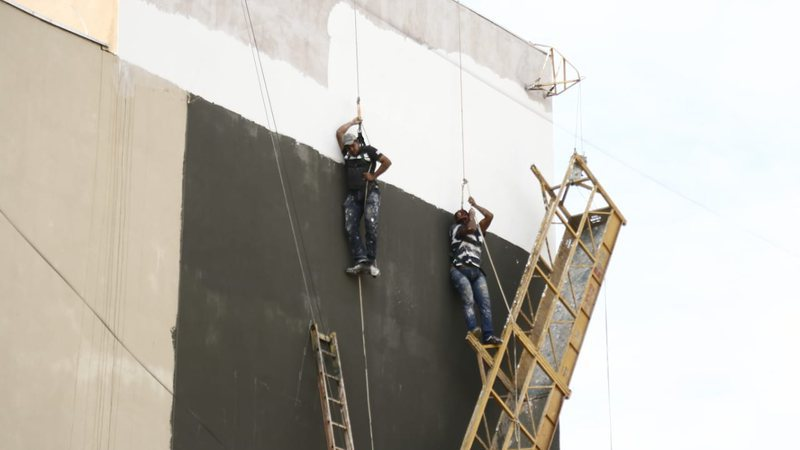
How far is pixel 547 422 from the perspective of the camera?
22375 mm

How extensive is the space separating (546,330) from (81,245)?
7.86 meters

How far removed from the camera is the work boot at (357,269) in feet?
69.7

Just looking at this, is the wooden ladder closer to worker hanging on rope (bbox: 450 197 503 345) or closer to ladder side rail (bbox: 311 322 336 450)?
ladder side rail (bbox: 311 322 336 450)

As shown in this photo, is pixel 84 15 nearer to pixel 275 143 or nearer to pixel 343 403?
pixel 275 143

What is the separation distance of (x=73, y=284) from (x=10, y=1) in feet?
11.1

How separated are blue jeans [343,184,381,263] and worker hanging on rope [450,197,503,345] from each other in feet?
6.01

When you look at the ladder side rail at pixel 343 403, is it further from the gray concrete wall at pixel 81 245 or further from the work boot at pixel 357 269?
the gray concrete wall at pixel 81 245

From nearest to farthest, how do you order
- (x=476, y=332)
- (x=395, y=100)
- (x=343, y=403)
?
(x=343, y=403) < (x=476, y=332) < (x=395, y=100)

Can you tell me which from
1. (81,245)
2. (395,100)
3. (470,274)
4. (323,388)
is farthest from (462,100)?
(81,245)

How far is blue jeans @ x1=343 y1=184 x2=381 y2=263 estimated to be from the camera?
2139 centimetres

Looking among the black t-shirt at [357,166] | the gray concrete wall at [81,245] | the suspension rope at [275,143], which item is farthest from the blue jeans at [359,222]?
the gray concrete wall at [81,245]

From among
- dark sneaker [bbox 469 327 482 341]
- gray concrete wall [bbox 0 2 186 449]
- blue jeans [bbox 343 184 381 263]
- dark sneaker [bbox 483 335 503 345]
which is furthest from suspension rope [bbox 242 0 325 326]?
dark sneaker [bbox 483 335 503 345]

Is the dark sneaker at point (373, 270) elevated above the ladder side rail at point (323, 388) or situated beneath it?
elevated above

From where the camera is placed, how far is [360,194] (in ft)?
70.8
